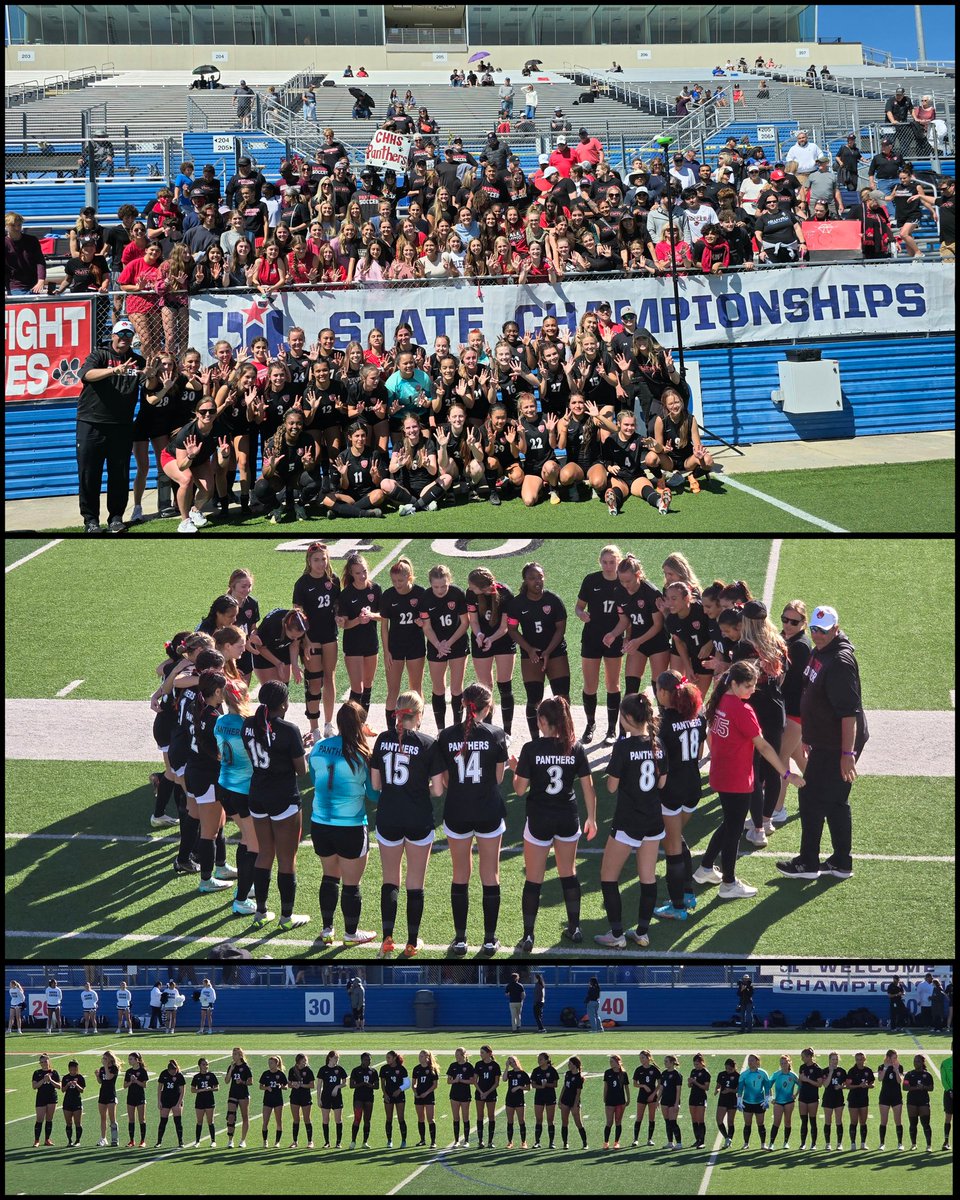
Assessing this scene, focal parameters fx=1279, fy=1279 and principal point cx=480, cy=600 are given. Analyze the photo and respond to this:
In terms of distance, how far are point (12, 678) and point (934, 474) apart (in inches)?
456

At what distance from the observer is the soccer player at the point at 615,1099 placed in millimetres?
12766

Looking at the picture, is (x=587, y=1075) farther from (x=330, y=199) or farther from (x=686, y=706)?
A: (x=330, y=199)

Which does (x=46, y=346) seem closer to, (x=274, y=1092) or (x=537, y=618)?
(x=537, y=618)

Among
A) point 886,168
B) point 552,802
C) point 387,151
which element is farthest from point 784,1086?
point 886,168

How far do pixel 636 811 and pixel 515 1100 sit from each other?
5.16m

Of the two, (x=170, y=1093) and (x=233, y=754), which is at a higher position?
(x=233, y=754)

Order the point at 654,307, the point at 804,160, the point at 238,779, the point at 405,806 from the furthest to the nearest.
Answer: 1. the point at 804,160
2. the point at 654,307
3. the point at 238,779
4. the point at 405,806

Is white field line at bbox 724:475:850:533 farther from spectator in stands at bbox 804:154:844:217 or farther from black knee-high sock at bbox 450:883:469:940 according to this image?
spectator in stands at bbox 804:154:844:217

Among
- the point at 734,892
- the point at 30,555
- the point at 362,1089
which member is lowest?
the point at 362,1089

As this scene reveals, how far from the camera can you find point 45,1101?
43.3 ft

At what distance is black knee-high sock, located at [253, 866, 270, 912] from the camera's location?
9.44m

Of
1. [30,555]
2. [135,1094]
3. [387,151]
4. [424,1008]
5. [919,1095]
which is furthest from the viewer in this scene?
[387,151]

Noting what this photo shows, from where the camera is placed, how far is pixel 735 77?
5922cm

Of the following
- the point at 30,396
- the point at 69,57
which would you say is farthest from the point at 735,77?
the point at 30,396
